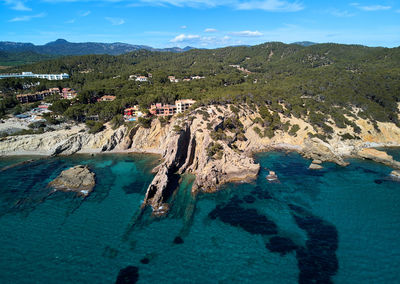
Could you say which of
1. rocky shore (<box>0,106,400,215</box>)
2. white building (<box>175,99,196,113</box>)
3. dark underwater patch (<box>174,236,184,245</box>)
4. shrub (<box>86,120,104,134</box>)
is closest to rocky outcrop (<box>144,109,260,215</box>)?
rocky shore (<box>0,106,400,215</box>)

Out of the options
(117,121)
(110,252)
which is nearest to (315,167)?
(110,252)

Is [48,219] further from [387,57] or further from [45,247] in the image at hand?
[387,57]

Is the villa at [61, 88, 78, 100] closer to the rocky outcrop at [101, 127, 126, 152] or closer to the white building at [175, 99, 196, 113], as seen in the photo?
the rocky outcrop at [101, 127, 126, 152]

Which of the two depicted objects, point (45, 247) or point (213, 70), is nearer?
point (45, 247)

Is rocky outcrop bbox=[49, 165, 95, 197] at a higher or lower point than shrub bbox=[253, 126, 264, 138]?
lower

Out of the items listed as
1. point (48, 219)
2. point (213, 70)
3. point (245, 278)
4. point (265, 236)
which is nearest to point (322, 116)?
point (265, 236)

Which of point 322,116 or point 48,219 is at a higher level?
point 322,116

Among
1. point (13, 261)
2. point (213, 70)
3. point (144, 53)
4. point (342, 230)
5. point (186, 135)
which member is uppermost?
point (144, 53)
